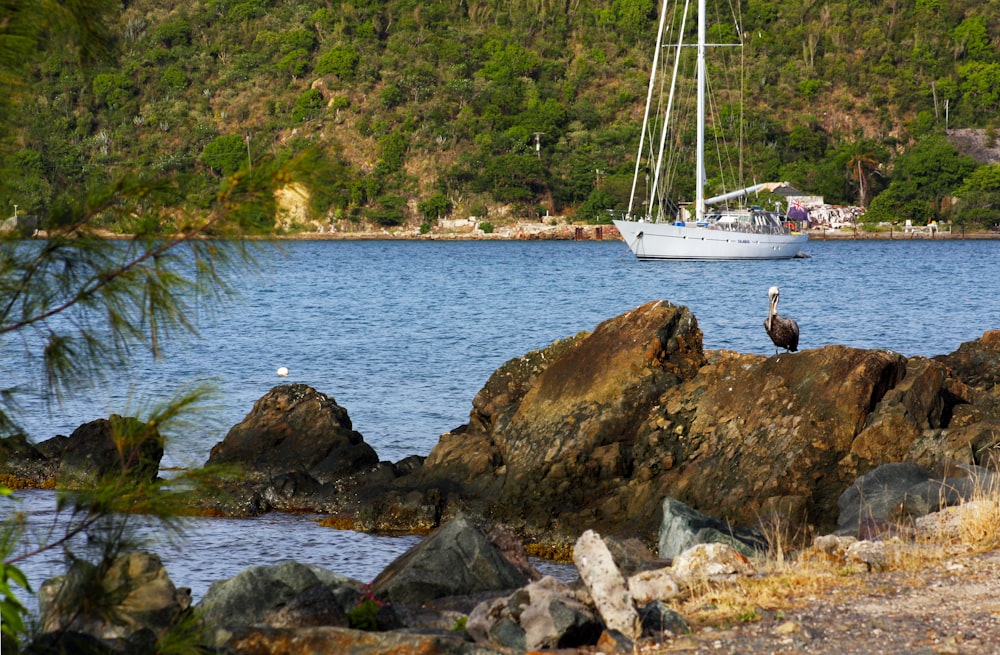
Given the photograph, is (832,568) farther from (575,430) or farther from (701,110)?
(701,110)

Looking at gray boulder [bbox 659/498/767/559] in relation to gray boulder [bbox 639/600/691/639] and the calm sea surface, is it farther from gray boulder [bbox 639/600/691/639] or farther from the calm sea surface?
the calm sea surface

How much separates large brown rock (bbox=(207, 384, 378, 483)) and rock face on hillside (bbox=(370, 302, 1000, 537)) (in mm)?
1145

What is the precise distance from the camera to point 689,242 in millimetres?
74500

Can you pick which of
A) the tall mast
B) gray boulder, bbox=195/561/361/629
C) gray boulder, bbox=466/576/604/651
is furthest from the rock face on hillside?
the tall mast

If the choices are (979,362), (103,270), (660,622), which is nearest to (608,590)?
(660,622)

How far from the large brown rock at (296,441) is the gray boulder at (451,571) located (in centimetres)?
610

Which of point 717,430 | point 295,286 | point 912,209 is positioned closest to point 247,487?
point 717,430

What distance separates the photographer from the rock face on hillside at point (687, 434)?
13102 mm

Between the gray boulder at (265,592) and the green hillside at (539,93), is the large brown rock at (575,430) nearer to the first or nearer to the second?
the gray boulder at (265,592)

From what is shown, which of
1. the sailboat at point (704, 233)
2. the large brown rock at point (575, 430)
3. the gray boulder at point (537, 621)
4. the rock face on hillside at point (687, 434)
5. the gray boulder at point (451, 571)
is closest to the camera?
the gray boulder at point (537, 621)

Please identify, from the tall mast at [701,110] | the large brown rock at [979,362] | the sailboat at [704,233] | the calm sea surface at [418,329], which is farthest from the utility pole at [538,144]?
the large brown rock at [979,362]

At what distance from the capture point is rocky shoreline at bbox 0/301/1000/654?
8078mm

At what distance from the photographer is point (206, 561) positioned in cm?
1279

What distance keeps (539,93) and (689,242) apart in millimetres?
72855
